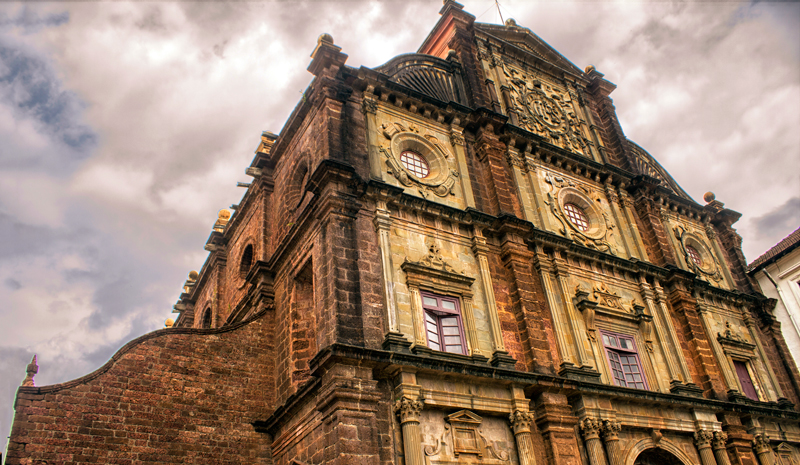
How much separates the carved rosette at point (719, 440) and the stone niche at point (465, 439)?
708cm

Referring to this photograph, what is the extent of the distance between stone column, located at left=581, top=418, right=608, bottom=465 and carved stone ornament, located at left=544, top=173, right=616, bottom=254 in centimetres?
617

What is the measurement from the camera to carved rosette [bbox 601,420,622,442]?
46.6 ft

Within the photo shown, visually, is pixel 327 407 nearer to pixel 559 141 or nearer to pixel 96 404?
pixel 96 404

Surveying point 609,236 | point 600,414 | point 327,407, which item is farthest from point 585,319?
point 327,407

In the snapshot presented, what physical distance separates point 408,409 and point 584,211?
36.6 feet

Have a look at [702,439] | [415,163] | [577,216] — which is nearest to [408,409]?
[415,163]

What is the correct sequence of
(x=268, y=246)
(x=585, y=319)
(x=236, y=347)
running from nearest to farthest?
(x=236, y=347) → (x=585, y=319) → (x=268, y=246)

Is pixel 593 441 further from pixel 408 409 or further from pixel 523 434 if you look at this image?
pixel 408 409

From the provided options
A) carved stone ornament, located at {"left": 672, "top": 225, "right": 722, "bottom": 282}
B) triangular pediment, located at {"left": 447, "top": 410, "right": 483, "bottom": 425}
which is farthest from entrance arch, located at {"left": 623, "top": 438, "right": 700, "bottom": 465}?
carved stone ornament, located at {"left": 672, "top": 225, "right": 722, "bottom": 282}

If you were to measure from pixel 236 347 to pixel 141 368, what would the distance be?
2.38 m

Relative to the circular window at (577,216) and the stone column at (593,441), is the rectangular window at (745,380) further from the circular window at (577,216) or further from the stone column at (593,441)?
the stone column at (593,441)

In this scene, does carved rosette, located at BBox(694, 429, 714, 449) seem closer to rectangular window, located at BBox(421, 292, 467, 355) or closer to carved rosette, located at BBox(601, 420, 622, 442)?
carved rosette, located at BBox(601, 420, 622, 442)

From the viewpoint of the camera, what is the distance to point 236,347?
15430mm

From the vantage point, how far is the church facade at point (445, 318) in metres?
12.5
